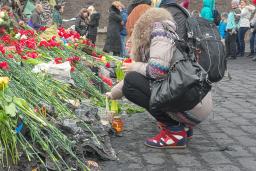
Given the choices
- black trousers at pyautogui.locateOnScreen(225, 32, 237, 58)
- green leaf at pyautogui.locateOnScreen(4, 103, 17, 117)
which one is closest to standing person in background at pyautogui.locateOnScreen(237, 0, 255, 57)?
black trousers at pyautogui.locateOnScreen(225, 32, 237, 58)

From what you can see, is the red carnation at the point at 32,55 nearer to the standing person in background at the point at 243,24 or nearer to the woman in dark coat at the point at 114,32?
the woman in dark coat at the point at 114,32

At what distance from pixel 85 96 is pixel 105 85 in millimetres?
868

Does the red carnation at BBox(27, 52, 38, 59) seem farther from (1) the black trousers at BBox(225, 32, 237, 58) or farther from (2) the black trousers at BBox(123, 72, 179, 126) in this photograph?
(1) the black trousers at BBox(225, 32, 237, 58)

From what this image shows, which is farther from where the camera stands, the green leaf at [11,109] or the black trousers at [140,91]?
the black trousers at [140,91]

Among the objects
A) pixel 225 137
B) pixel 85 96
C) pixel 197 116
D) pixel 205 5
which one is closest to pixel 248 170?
pixel 197 116

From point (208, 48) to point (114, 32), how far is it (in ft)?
26.0

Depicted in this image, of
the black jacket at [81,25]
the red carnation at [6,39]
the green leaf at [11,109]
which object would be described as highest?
the red carnation at [6,39]

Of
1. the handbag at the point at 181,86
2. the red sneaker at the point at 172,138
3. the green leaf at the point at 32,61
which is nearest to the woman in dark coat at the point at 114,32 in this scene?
the green leaf at the point at 32,61

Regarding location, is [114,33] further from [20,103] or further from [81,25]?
[20,103]

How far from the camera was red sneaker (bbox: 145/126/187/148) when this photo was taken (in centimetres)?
458

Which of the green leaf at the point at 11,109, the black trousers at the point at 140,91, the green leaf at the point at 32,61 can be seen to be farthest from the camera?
the green leaf at the point at 32,61

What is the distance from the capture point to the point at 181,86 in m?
4.04

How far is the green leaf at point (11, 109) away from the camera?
3.60 meters

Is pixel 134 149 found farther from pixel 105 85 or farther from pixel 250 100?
pixel 250 100
